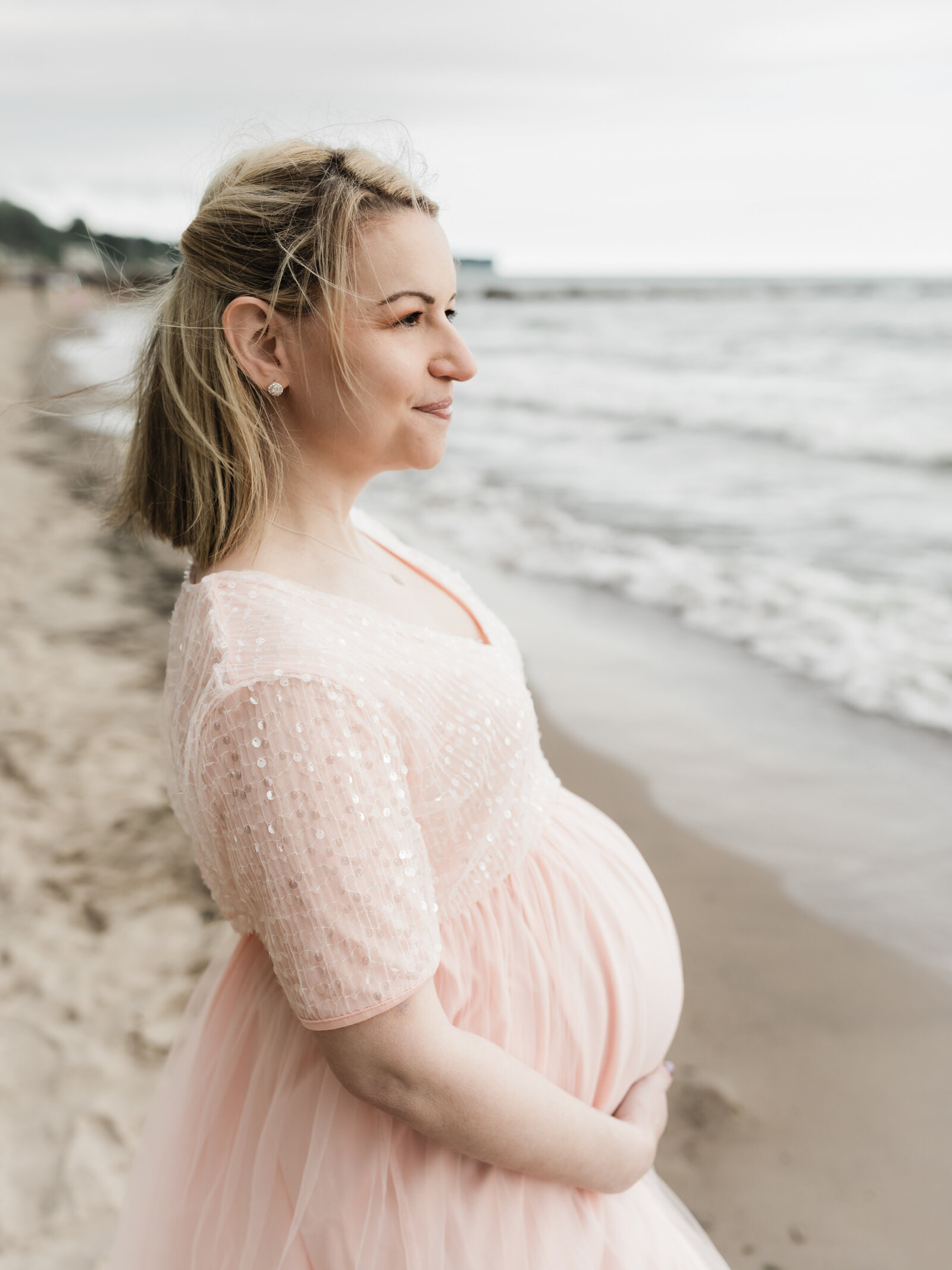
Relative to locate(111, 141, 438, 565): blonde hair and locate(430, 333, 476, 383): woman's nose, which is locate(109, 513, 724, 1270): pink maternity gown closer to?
locate(111, 141, 438, 565): blonde hair

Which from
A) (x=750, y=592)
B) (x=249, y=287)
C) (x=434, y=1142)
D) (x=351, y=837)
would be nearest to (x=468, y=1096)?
(x=434, y=1142)

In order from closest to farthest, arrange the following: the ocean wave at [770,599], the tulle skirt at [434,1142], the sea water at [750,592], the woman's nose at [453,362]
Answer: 1. the tulle skirt at [434,1142]
2. the woman's nose at [453,362]
3. the sea water at [750,592]
4. the ocean wave at [770,599]

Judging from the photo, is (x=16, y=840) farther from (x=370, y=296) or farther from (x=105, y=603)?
(x=370, y=296)

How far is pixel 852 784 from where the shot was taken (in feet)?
12.5

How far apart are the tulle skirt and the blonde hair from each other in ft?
2.22

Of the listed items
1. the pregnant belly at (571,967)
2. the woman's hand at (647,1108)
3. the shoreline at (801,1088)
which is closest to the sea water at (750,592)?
the shoreline at (801,1088)

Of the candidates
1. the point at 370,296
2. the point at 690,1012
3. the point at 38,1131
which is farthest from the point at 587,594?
the point at 370,296

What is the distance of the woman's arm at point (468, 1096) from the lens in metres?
1.02

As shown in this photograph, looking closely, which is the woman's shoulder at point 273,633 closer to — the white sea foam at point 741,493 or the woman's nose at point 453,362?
the woman's nose at point 453,362

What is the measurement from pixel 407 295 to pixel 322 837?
704 millimetres

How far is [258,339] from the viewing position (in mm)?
1222

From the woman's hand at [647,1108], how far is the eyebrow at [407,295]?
117 cm

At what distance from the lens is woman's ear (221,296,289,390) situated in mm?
1201

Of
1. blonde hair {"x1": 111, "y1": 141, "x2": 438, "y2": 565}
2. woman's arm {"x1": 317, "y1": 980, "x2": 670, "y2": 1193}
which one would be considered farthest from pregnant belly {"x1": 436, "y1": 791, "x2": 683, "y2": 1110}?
blonde hair {"x1": 111, "y1": 141, "x2": 438, "y2": 565}
